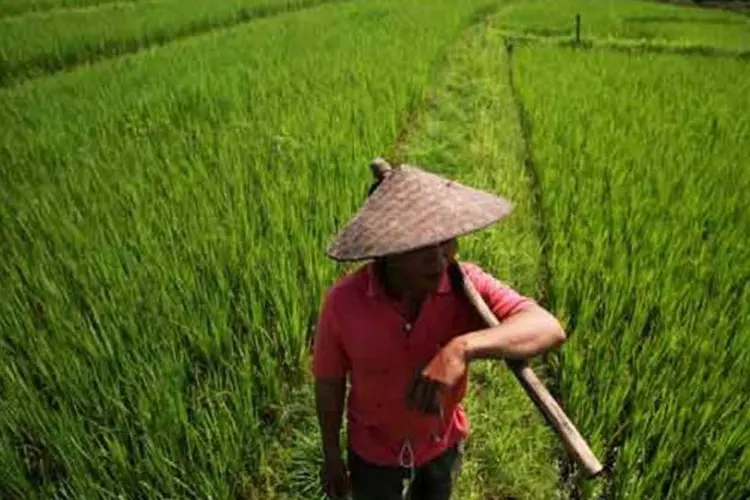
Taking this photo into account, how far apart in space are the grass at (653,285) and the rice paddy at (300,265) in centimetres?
1

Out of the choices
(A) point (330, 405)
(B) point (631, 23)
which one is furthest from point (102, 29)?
(A) point (330, 405)

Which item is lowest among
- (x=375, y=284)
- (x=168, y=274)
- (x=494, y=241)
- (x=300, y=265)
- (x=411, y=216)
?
(x=494, y=241)

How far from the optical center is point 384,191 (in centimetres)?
120

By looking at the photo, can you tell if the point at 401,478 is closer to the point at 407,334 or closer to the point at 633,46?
the point at 407,334

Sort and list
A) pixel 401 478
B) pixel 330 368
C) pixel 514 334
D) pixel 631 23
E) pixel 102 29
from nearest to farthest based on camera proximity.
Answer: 1. pixel 514 334
2. pixel 330 368
3. pixel 401 478
4. pixel 102 29
5. pixel 631 23

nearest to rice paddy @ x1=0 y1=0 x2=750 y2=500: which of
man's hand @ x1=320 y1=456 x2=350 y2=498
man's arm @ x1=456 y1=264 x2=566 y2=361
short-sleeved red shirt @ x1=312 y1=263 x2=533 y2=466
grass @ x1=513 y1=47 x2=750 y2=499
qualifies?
grass @ x1=513 y1=47 x2=750 y2=499

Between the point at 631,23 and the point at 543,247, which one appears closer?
the point at 543,247

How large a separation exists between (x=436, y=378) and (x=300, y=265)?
6.16 ft

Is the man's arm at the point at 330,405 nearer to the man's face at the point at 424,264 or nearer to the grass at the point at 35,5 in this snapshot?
the man's face at the point at 424,264

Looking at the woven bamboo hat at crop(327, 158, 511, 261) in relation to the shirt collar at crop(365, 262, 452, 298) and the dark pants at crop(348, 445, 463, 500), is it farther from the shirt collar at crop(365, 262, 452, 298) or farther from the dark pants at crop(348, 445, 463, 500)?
the dark pants at crop(348, 445, 463, 500)

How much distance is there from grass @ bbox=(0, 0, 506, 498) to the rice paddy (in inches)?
0.5

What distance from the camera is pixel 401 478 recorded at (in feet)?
5.13

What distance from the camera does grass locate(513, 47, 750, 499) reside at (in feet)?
6.38

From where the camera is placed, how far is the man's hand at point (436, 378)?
1.09 meters
